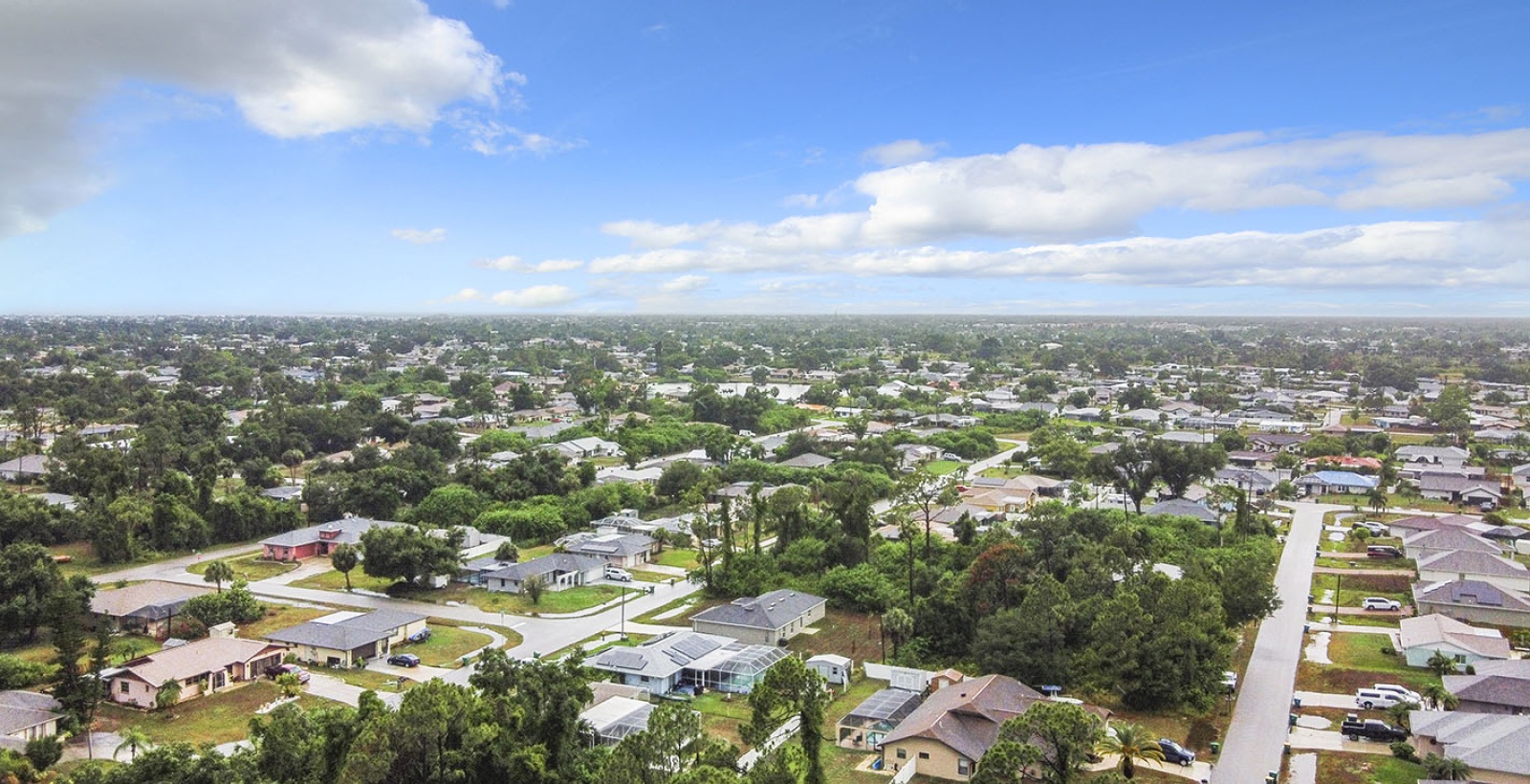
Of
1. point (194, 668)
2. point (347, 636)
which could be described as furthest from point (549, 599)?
point (194, 668)

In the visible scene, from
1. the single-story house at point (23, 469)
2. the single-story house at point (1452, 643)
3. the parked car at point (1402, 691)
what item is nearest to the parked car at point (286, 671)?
the parked car at point (1402, 691)

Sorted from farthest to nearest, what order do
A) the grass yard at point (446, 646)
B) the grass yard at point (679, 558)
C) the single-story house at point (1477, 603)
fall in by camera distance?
the grass yard at point (679, 558)
the single-story house at point (1477, 603)
the grass yard at point (446, 646)

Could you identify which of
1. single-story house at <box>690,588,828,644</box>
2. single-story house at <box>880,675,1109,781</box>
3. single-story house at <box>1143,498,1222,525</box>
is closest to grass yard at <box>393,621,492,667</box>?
single-story house at <box>690,588,828,644</box>

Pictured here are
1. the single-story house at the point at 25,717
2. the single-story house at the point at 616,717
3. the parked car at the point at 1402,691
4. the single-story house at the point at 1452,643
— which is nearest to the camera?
the single-story house at the point at 25,717

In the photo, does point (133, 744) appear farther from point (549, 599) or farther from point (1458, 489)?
point (1458, 489)

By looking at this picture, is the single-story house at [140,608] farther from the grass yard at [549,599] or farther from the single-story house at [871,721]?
the single-story house at [871,721]

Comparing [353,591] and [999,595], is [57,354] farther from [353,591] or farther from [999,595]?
[999,595]
